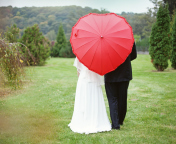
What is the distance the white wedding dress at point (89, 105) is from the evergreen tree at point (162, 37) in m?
9.35

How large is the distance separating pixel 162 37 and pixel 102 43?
9.90 m

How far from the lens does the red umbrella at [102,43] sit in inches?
119

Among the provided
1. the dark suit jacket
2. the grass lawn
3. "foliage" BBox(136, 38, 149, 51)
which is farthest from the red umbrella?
"foliage" BBox(136, 38, 149, 51)

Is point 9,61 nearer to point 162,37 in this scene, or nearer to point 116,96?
point 116,96

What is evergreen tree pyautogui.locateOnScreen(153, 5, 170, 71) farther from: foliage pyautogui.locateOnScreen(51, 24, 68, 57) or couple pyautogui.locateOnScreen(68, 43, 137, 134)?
foliage pyautogui.locateOnScreen(51, 24, 68, 57)

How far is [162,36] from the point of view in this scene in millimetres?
11641

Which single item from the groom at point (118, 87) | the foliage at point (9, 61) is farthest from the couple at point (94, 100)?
the foliage at point (9, 61)

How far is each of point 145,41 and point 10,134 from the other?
31.0 m

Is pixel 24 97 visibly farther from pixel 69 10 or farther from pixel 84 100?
pixel 69 10

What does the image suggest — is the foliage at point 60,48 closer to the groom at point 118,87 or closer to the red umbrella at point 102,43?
the groom at point 118,87

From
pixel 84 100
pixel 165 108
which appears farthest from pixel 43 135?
pixel 165 108

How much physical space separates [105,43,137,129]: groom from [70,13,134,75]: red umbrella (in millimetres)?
399

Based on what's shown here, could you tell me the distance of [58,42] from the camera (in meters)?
33.2

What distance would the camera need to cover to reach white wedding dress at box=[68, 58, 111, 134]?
3541mm
